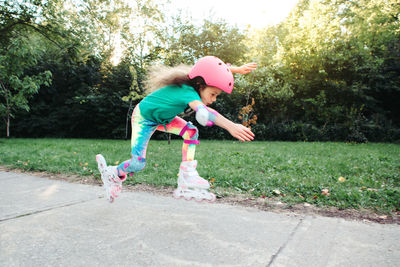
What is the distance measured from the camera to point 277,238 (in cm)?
240

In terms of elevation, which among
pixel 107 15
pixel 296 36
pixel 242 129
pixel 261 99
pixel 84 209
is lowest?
pixel 84 209

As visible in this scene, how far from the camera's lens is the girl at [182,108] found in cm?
260

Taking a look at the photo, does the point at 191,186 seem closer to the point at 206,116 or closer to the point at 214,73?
the point at 206,116

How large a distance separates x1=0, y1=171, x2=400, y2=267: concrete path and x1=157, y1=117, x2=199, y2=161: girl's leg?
25.9 inches

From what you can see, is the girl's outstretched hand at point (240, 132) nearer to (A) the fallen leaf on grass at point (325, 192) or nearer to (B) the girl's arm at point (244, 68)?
(B) the girl's arm at point (244, 68)

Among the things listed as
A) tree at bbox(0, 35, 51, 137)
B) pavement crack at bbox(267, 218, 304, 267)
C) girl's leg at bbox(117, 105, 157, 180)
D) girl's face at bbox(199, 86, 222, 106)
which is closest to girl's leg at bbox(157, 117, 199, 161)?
girl's leg at bbox(117, 105, 157, 180)

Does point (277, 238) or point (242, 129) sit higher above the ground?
point (242, 129)

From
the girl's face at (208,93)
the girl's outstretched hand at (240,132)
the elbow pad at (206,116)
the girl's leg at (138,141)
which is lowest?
the girl's leg at (138,141)

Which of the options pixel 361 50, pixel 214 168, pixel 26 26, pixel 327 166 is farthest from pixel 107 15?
pixel 361 50

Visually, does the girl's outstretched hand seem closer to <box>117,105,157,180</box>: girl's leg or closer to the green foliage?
<box>117,105,157,180</box>: girl's leg

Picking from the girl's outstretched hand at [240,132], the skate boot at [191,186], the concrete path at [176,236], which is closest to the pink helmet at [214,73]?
the girl's outstretched hand at [240,132]

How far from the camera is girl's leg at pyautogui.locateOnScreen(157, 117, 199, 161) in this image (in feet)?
10.1

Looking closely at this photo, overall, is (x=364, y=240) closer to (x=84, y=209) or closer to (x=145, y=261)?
(x=145, y=261)

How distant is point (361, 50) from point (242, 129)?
16035 millimetres
